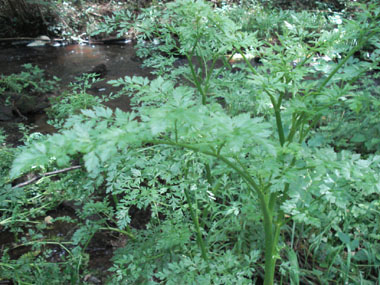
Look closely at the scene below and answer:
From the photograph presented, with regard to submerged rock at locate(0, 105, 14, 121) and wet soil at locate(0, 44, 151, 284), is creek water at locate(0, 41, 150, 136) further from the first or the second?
submerged rock at locate(0, 105, 14, 121)

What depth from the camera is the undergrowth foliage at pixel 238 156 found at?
0.94 meters

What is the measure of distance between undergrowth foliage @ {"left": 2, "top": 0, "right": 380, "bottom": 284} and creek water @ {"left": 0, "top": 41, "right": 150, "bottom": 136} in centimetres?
339

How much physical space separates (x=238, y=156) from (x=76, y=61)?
639 centimetres

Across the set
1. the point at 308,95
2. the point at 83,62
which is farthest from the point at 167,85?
the point at 83,62

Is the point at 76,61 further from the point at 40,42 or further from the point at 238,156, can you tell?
the point at 238,156

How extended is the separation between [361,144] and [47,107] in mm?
4218

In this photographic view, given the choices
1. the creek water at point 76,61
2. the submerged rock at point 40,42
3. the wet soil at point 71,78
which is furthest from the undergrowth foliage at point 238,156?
the submerged rock at point 40,42

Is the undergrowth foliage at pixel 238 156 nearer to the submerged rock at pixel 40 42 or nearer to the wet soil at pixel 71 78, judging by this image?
the wet soil at pixel 71 78

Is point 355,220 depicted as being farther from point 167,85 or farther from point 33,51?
point 33,51

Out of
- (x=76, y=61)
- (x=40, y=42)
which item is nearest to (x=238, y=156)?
(x=76, y=61)

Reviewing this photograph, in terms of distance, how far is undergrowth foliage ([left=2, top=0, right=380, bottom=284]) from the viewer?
94cm

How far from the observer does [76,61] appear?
691 centimetres

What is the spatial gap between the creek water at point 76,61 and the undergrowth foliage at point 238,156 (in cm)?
339

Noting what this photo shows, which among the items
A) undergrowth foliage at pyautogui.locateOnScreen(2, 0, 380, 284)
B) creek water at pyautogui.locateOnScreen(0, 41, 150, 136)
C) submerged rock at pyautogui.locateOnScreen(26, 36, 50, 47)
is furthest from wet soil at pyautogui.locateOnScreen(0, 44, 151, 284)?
undergrowth foliage at pyautogui.locateOnScreen(2, 0, 380, 284)
